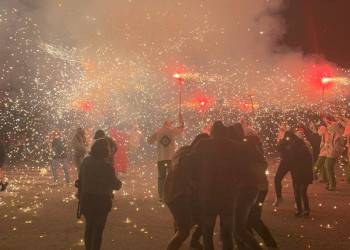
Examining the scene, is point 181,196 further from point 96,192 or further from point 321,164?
point 321,164

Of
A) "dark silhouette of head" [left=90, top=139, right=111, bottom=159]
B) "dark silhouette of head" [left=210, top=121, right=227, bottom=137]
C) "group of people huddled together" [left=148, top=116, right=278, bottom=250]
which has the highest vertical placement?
"dark silhouette of head" [left=210, top=121, right=227, bottom=137]

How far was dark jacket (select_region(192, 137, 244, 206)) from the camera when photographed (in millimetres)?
3689

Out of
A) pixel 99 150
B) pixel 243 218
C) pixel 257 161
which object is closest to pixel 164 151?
pixel 257 161

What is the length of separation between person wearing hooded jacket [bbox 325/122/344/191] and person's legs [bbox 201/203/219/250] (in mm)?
6688

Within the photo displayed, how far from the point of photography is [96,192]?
4.07 meters

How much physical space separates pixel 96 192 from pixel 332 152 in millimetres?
7194

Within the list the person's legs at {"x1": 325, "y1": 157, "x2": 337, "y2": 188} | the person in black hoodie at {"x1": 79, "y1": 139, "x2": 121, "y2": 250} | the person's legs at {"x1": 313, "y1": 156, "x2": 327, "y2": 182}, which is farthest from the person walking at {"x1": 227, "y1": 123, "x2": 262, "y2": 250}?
the person's legs at {"x1": 313, "y1": 156, "x2": 327, "y2": 182}

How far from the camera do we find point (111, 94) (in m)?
22.5

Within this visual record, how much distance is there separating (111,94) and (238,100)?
820 cm

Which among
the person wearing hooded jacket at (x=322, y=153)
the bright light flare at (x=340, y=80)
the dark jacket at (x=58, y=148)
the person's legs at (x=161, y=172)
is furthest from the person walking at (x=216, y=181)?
the bright light flare at (x=340, y=80)

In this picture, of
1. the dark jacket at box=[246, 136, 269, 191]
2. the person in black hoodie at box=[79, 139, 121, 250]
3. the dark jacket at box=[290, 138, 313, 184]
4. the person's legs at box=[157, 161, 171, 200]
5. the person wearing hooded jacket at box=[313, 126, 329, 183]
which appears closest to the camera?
the person in black hoodie at box=[79, 139, 121, 250]

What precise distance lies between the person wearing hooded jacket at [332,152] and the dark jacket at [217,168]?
21.2 ft

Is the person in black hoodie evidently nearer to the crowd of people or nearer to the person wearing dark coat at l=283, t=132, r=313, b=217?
the crowd of people

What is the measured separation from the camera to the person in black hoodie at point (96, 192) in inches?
159
